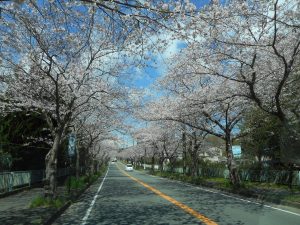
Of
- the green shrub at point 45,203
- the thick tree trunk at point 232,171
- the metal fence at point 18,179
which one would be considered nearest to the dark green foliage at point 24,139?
the metal fence at point 18,179

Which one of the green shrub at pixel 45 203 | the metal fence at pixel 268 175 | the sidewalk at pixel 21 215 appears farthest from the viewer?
the metal fence at pixel 268 175

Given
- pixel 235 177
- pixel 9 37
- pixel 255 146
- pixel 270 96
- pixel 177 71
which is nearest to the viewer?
pixel 9 37

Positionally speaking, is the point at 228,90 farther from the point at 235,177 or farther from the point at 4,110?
the point at 4,110

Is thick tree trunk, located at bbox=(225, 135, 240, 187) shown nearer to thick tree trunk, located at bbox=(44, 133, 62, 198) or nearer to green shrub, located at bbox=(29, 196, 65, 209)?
thick tree trunk, located at bbox=(44, 133, 62, 198)

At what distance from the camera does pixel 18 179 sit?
877 inches

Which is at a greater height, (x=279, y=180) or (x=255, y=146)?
(x=255, y=146)

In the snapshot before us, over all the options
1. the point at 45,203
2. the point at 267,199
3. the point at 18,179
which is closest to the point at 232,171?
the point at 267,199

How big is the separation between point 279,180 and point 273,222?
21.0 m

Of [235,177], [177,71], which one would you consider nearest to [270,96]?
[177,71]

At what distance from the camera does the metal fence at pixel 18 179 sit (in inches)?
765

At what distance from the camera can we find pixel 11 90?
18.5m

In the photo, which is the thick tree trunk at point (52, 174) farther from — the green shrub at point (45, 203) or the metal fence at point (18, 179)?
the metal fence at point (18, 179)

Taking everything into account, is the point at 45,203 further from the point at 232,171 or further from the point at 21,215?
the point at 232,171

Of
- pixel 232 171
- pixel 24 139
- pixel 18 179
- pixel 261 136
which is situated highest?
pixel 261 136
